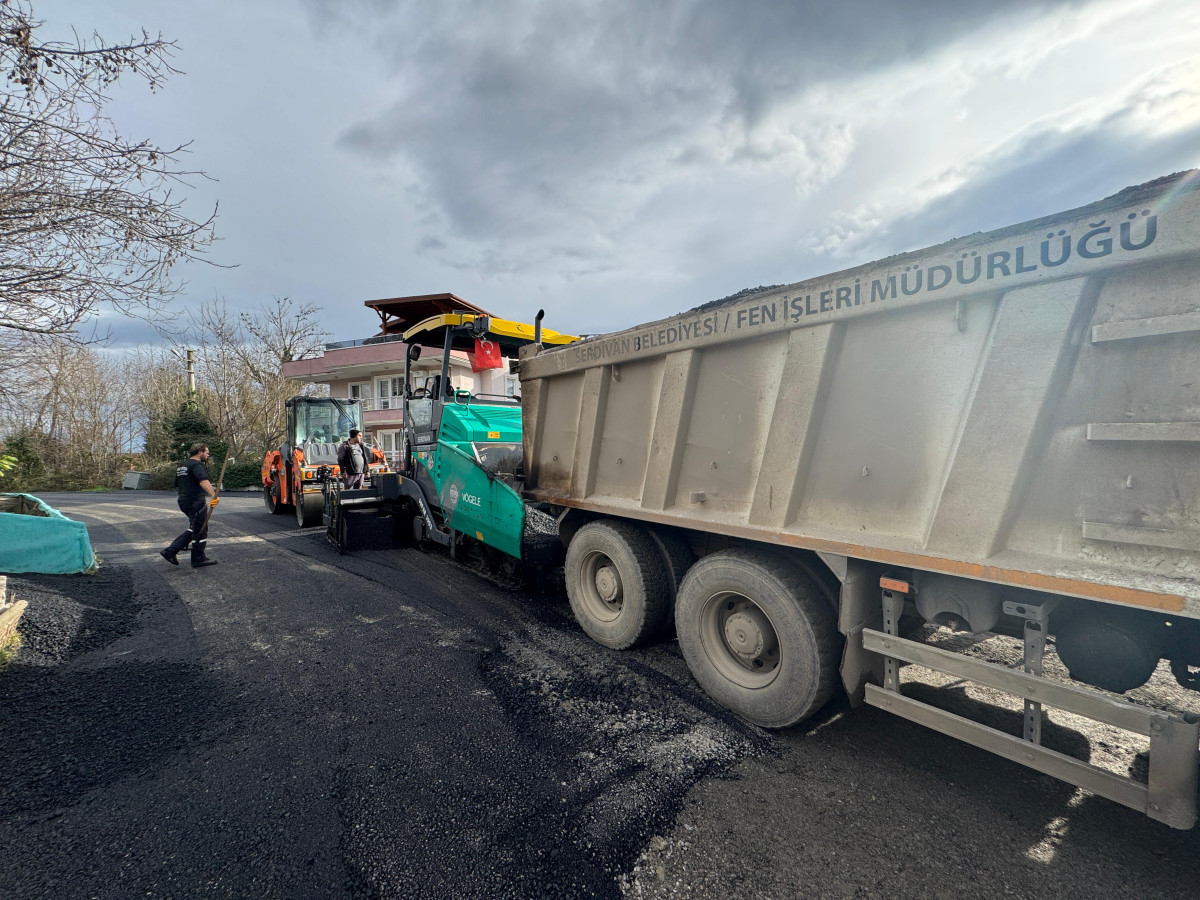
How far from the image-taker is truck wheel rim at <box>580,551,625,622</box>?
164 inches

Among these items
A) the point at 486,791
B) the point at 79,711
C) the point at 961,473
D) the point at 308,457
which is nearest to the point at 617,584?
the point at 486,791

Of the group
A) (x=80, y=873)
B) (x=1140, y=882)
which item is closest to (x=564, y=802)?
(x=80, y=873)

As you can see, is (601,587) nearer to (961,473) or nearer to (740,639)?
(740,639)

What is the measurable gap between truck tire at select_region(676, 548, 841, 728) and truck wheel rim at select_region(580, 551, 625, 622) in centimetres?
83

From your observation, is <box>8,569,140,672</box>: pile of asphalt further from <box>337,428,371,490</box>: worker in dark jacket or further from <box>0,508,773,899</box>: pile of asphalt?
<box>337,428,371,490</box>: worker in dark jacket

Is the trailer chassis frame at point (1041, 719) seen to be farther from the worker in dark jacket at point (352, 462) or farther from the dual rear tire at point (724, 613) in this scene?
the worker in dark jacket at point (352, 462)

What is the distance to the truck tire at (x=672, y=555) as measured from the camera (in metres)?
3.86

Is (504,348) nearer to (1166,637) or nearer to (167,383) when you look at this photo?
(1166,637)

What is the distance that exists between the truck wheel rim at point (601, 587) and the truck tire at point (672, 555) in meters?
0.38

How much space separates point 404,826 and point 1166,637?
3.15m

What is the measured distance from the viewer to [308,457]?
1177 cm

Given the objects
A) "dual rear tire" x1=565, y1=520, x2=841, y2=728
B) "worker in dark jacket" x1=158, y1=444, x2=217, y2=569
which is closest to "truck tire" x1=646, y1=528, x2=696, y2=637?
"dual rear tire" x1=565, y1=520, x2=841, y2=728

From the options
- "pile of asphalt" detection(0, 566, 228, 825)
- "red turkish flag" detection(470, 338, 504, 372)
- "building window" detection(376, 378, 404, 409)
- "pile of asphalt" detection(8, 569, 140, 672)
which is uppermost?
"building window" detection(376, 378, 404, 409)

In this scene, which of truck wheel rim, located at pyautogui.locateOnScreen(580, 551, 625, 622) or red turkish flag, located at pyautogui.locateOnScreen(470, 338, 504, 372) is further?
red turkish flag, located at pyautogui.locateOnScreen(470, 338, 504, 372)
